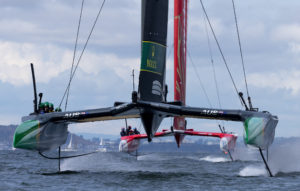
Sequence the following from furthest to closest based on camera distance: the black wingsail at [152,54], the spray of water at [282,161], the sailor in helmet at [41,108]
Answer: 1. the spray of water at [282,161]
2. the sailor in helmet at [41,108]
3. the black wingsail at [152,54]

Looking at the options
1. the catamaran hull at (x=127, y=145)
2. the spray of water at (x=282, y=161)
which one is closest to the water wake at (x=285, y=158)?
the spray of water at (x=282, y=161)

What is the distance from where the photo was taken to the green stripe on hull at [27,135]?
44.2 feet

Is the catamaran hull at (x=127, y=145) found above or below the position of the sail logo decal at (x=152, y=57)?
below

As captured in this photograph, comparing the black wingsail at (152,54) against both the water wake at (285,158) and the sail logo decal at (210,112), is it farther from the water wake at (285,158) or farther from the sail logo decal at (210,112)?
the water wake at (285,158)

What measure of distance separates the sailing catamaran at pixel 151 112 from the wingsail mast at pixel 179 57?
6.47 m

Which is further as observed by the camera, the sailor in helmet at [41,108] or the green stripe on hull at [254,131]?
the sailor in helmet at [41,108]

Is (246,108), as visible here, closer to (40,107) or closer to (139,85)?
(139,85)

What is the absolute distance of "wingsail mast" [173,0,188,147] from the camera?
20562 millimetres

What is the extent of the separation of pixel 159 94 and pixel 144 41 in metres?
1.16

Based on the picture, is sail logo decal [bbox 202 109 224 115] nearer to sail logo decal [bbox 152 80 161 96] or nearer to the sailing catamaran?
the sailing catamaran

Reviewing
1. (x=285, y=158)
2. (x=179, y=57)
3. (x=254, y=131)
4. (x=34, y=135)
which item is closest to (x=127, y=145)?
(x=179, y=57)

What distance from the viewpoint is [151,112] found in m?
12.6

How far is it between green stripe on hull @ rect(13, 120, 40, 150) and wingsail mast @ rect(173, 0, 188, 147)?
A: 24.9 feet

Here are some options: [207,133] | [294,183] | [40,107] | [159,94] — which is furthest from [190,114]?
[207,133]
